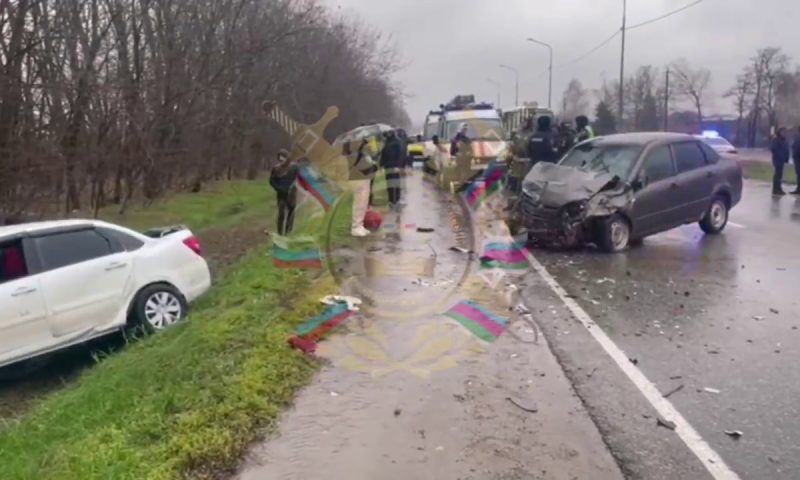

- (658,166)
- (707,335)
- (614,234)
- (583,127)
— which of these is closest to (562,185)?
(614,234)

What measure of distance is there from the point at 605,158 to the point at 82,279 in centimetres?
823

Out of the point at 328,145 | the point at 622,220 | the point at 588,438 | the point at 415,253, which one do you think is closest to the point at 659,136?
the point at 622,220

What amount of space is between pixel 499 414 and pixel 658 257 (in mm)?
6775

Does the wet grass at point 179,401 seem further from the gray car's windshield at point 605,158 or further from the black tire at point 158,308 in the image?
the gray car's windshield at point 605,158

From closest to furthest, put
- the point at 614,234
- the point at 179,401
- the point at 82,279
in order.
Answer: the point at 179,401, the point at 82,279, the point at 614,234

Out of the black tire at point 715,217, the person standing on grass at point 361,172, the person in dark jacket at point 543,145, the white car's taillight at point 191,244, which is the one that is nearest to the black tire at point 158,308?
the white car's taillight at point 191,244

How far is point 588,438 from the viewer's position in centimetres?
450

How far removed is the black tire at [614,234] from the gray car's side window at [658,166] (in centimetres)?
83

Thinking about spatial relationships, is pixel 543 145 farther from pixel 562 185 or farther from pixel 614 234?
pixel 614 234

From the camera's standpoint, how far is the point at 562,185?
37.9ft

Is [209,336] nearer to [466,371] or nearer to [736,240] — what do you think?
[466,371]

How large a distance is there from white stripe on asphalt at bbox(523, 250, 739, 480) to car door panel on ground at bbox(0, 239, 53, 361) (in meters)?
5.31

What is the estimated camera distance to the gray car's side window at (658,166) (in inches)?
459

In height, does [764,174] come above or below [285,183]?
below
